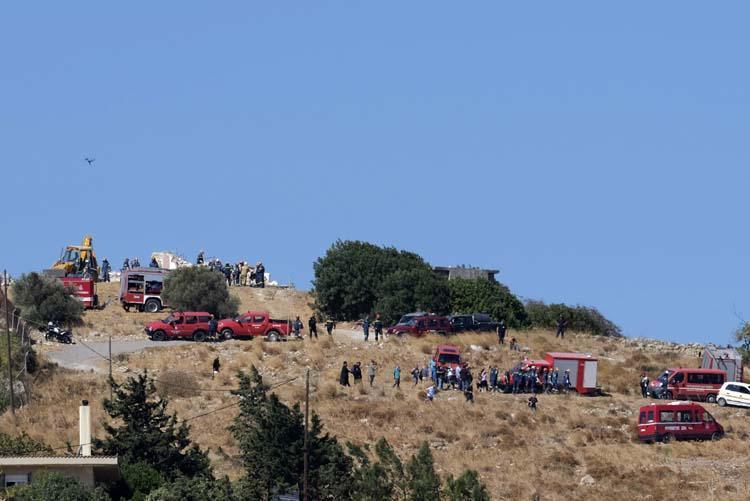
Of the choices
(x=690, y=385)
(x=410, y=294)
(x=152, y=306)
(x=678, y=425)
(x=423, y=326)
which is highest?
Result: (x=410, y=294)

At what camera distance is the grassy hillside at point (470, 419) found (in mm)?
66375

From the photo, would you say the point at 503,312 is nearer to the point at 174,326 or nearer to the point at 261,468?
the point at 174,326

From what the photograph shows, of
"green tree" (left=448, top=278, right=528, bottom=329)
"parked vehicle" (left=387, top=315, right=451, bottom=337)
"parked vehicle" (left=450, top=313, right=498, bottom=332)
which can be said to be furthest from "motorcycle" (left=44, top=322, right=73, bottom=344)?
"green tree" (left=448, top=278, right=528, bottom=329)

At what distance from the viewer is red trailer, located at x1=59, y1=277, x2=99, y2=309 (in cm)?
9625

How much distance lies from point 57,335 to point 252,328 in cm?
886

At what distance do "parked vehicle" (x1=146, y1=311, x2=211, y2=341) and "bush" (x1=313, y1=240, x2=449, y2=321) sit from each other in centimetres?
1373

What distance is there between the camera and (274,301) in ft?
342

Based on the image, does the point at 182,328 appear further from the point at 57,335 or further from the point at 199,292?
the point at 199,292

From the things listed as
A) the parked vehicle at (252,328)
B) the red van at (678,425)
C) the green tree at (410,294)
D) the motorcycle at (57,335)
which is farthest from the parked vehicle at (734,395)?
the motorcycle at (57,335)

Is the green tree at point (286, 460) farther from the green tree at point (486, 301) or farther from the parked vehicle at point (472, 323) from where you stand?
the green tree at point (486, 301)

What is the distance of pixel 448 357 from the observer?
79562 mm

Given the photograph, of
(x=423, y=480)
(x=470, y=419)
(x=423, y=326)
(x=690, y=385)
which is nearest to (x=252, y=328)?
(x=423, y=326)

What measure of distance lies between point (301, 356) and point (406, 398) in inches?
342

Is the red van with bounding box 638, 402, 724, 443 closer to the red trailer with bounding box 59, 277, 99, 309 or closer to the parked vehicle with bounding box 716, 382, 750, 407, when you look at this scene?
the parked vehicle with bounding box 716, 382, 750, 407
